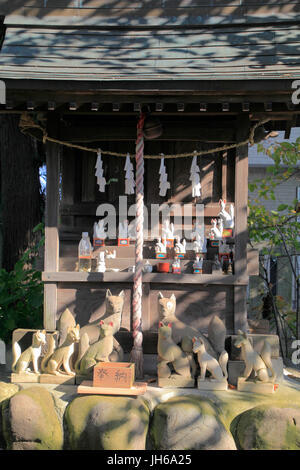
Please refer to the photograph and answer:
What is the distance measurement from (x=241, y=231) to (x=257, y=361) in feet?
5.57

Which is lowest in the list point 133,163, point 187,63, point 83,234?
point 83,234

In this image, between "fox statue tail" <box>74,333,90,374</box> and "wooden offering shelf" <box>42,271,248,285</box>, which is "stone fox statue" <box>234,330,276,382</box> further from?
"fox statue tail" <box>74,333,90,374</box>

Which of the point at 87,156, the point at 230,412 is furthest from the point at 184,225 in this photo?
the point at 230,412

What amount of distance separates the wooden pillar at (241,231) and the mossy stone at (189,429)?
5.08ft

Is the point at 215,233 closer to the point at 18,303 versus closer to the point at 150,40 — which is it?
the point at 150,40

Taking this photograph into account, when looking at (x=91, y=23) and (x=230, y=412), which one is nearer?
(x=230, y=412)

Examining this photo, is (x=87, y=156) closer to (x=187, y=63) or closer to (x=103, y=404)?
(x=187, y=63)

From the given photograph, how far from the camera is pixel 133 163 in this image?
7035 millimetres

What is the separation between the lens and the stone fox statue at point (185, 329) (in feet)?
18.8

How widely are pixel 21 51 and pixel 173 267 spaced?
11.6 ft

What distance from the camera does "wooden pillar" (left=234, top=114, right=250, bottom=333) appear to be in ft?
20.1

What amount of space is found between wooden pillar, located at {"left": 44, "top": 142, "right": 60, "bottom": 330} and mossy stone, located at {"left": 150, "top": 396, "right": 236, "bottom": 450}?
7.09ft

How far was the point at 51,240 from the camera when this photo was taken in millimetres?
6348

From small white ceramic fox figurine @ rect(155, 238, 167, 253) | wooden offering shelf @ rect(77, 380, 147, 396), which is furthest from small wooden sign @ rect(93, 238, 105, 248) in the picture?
wooden offering shelf @ rect(77, 380, 147, 396)
